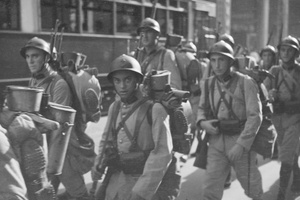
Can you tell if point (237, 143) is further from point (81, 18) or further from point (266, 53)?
point (81, 18)

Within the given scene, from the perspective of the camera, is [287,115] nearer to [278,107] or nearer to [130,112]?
[278,107]

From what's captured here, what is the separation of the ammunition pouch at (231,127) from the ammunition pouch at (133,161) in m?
1.24

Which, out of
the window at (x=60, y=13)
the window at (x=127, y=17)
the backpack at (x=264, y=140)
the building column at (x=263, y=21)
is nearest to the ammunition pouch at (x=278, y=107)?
the backpack at (x=264, y=140)

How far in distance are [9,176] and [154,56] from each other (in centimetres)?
363

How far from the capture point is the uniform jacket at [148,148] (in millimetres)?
2738

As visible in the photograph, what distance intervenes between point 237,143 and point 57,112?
1.73 m

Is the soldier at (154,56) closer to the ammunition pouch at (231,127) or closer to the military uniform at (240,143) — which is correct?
the military uniform at (240,143)

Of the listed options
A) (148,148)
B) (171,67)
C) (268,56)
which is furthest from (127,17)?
(148,148)

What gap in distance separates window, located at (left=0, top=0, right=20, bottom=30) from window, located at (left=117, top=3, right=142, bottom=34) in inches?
116

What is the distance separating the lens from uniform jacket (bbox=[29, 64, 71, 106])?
393 centimetres

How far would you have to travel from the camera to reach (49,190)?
257cm

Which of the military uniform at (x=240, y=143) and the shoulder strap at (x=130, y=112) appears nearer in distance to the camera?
the shoulder strap at (x=130, y=112)

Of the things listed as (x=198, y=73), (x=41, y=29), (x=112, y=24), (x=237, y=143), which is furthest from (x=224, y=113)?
(x=112, y=24)

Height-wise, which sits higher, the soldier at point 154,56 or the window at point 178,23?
the window at point 178,23
